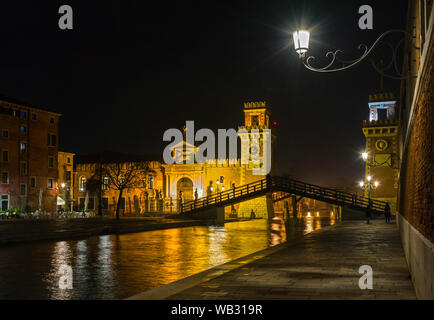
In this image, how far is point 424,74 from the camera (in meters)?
6.82

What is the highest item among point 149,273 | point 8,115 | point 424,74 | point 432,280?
point 8,115

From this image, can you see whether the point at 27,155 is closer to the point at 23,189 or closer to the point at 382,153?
the point at 23,189

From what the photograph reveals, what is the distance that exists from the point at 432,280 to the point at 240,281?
4.74 metres

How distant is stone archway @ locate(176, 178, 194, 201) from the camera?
2788 inches

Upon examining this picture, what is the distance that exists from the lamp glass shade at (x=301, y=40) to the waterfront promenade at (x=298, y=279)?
15.3 ft

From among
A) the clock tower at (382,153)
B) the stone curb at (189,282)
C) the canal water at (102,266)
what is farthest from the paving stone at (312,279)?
the clock tower at (382,153)

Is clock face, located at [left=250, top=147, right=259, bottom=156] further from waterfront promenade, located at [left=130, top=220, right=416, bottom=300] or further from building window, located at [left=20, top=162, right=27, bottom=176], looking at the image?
waterfront promenade, located at [left=130, top=220, right=416, bottom=300]

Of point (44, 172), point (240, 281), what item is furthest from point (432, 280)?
point (44, 172)

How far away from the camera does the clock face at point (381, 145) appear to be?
5569 centimetres

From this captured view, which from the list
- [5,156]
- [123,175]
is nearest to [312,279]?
[123,175]

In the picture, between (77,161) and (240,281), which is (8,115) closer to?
(77,161)

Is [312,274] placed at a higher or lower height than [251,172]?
lower

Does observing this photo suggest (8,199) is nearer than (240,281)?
No

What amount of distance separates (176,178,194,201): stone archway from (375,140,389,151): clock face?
26.8 metres
